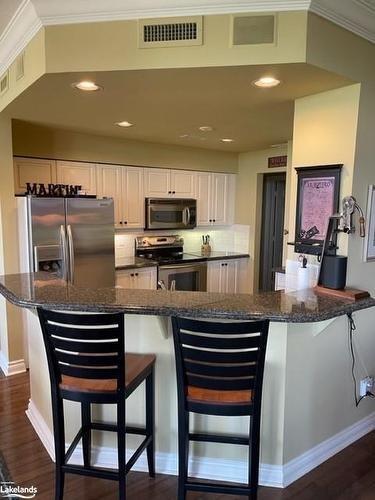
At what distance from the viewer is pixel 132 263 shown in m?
4.59

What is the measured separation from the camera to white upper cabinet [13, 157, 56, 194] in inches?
151

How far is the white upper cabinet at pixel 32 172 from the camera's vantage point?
3844mm

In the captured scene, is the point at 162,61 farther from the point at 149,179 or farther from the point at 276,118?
the point at 149,179

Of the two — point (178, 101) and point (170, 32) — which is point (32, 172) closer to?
point (178, 101)

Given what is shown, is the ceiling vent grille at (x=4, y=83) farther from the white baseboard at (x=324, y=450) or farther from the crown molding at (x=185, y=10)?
the white baseboard at (x=324, y=450)

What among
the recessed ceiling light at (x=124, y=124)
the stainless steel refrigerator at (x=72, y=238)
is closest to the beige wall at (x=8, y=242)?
the stainless steel refrigerator at (x=72, y=238)

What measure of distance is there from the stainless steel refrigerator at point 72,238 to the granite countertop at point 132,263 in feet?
1.39

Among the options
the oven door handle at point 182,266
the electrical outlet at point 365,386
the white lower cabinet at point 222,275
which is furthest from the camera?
the white lower cabinet at point 222,275

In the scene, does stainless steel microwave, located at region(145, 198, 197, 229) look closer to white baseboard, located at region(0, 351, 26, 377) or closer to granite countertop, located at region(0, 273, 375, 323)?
white baseboard, located at region(0, 351, 26, 377)

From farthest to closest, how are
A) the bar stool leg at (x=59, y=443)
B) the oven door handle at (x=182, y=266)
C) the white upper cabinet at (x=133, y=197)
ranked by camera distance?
the oven door handle at (x=182, y=266) → the white upper cabinet at (x=133, y=197) → the bar stool leg at (x=59, y=443)

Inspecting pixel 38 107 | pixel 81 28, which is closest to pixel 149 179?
pixel 38 107

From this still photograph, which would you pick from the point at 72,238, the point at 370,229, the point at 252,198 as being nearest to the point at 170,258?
the point at 252,198

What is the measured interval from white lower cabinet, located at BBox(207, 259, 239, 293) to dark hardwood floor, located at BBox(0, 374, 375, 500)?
9.85ft

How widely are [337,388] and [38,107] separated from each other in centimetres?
310
